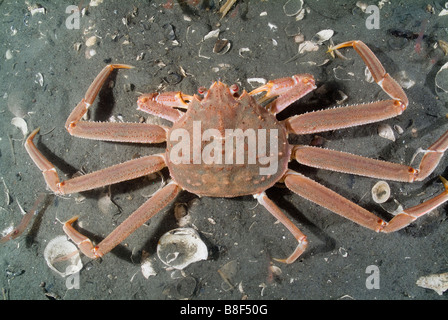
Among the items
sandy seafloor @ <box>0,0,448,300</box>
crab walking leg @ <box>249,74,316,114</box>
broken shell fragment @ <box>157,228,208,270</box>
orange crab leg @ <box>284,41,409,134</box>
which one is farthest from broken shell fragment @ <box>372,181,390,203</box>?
broken shell fragment @ <box>157,228,208,270</box>

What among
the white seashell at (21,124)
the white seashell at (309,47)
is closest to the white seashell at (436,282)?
the white seashell at (309,47)

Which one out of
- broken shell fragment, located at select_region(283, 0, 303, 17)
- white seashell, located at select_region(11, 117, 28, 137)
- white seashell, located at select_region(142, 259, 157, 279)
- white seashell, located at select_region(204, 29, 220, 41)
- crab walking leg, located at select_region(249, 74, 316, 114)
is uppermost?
broken shell fragment, located at select_region(283, 0, 303, 17)

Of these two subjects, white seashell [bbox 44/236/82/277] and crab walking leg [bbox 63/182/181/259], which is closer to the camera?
Answer: crab walking leg [bbox 63/182/181/259]

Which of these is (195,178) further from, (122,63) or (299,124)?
(122,63)

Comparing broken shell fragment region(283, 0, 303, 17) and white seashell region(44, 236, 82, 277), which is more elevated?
Result: broken shell fragment region(283, 0, 303, 17)

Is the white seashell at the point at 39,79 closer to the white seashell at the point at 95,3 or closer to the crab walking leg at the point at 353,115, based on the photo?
the white seashell at the point at 95,3

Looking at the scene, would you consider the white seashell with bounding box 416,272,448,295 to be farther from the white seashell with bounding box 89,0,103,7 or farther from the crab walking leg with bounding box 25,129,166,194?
the white seashell with bounding box 89,0,103,7
